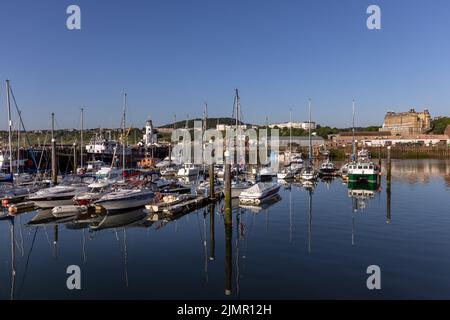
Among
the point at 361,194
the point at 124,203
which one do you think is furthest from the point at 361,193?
the point at 124,203

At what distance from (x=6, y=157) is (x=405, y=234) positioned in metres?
64.8

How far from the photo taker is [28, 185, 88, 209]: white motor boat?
115 ft

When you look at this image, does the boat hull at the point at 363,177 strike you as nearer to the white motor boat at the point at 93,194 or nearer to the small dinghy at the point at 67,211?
the white motor boat at the point at 93,194

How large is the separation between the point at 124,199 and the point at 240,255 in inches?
580

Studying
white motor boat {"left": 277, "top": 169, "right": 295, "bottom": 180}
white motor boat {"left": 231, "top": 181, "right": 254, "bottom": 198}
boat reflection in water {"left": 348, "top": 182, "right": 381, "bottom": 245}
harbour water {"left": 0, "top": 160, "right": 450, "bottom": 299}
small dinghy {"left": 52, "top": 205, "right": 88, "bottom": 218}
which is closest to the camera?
harbour water {"left": 0, "top": 160, "right": 450, "bottom": 299}

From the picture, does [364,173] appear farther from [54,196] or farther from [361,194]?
[54,196]

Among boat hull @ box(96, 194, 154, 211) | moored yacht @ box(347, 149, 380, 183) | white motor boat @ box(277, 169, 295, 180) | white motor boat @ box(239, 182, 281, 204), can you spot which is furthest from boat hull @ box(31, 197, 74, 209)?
moored yacht @ box(347, 149, 380, 183)

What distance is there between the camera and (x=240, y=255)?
21344 mm

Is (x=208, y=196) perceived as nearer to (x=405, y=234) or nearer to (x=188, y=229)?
(x=188, y=229)

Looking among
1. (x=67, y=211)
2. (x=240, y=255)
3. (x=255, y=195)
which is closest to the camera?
(x=240, y=255)

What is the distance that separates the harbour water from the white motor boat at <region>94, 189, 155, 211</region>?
3.99 ft

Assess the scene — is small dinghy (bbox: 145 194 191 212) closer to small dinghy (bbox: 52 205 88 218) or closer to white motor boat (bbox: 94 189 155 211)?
white motor boat (bbox: 94 189 155 211)
